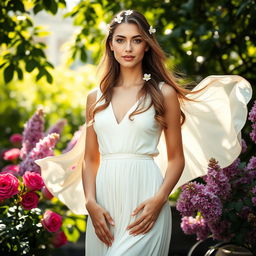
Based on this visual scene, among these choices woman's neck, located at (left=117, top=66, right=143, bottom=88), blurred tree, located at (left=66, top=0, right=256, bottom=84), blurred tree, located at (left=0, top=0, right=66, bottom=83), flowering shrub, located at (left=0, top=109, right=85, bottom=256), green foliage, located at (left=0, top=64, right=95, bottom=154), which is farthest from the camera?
green foliage, located at (left=0, top=64, right=95, bottom=154)

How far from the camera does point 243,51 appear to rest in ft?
18.3

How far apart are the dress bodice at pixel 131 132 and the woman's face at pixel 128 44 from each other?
251 mm

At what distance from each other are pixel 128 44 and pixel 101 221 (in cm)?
106

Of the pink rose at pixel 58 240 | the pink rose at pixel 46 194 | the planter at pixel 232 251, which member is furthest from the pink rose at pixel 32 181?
the planter at pixel 232 251

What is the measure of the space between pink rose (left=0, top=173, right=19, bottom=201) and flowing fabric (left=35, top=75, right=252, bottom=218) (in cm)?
22

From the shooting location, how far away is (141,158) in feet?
11.6

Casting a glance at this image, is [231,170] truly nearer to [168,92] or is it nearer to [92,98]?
[168,92]

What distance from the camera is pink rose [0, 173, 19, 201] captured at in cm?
406

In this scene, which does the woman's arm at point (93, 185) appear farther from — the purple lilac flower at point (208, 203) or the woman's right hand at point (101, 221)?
the purple lilac flower at point (208, 203)

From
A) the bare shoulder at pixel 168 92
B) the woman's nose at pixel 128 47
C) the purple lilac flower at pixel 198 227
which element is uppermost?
the woman's nose at pixel 128 47

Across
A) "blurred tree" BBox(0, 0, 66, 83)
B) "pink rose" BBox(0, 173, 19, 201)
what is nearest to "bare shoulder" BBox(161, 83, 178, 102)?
"pink rose" BBox(0, 173, 19, 201)

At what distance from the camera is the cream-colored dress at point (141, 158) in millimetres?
3436

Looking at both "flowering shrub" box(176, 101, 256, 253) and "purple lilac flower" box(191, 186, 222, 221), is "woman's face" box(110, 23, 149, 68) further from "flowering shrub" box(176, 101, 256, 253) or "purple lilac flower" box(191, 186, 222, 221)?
"purple lilac flower" box(191, 186, 222, 221)

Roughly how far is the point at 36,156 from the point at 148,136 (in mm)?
1488
